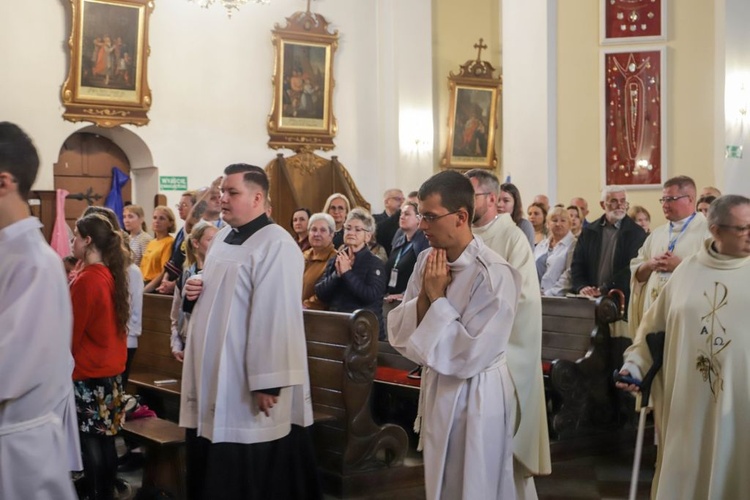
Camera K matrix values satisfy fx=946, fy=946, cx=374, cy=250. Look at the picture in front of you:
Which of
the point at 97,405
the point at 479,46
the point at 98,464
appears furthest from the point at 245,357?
the point at 479,46

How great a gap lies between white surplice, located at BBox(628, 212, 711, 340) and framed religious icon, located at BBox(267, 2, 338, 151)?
9098mm

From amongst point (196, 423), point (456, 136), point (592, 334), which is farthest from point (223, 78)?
point (196, 423)

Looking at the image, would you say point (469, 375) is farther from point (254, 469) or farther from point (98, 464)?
point (98, 464)

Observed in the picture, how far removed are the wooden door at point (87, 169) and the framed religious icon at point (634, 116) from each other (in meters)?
7.33

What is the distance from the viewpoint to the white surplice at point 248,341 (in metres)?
4.51

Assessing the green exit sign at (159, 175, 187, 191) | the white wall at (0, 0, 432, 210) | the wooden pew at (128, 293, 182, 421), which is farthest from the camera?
the green exit sign at (159, 175, 187, 191)

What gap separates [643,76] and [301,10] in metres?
5.82

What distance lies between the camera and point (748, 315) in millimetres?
4293

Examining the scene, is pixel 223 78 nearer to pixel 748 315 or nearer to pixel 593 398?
pixel 593 398

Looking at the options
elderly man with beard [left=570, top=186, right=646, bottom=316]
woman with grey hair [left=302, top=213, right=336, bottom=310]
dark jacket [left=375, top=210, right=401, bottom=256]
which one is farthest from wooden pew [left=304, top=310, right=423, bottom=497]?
dark jacket [left=375, top=210, right=401, bottom=256]

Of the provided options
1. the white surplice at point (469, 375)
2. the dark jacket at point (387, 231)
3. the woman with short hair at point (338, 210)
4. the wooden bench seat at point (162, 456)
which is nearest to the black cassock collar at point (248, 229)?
the white surplice at point (469, 375)

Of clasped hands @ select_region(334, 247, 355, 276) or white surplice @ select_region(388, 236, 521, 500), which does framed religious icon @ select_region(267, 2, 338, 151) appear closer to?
clasped hands @ select_region(334, 247, 355, 276)

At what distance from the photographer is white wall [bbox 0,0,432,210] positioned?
13.3 m

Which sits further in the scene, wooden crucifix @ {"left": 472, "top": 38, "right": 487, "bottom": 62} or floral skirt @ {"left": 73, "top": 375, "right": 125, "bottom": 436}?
wooden crucifix @ {"left": 472, "top": 38, "right": 487, "bottom": 62}
